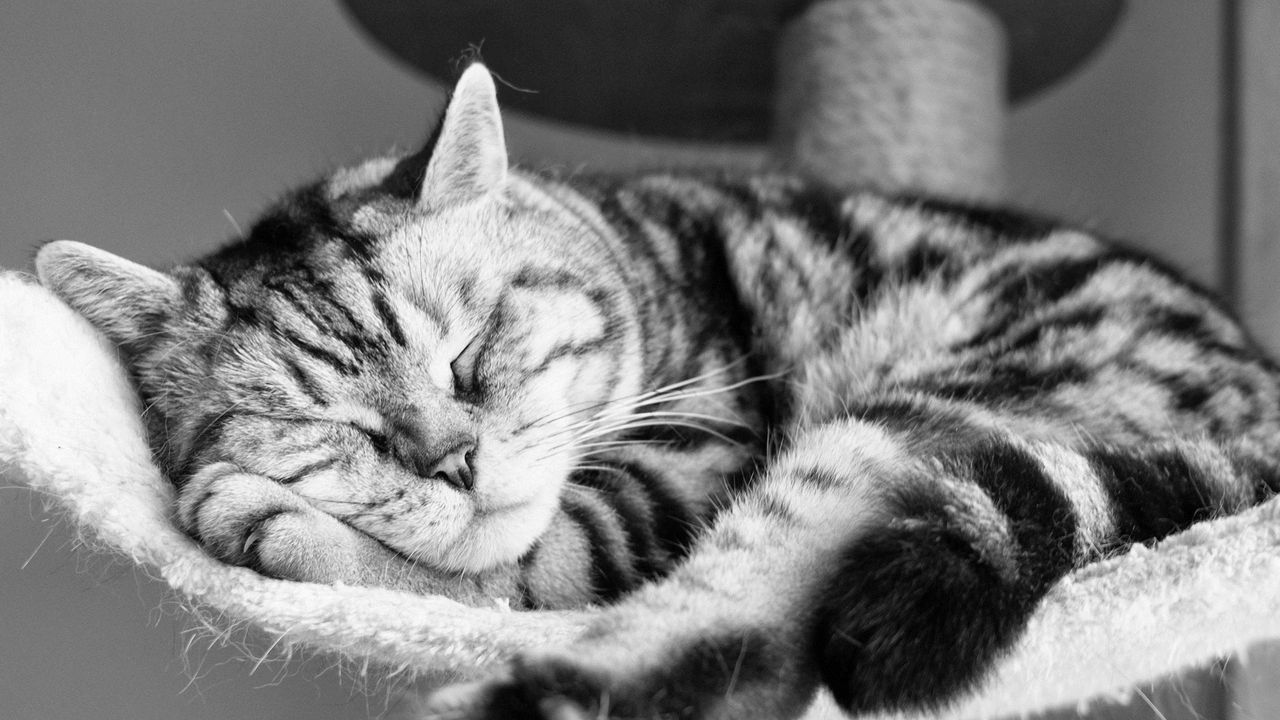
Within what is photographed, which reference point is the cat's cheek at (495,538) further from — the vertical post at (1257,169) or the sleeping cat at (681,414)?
the vertical post at (1257,169)

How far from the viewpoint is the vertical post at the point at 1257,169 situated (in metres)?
2.23

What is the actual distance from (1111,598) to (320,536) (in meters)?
0.67

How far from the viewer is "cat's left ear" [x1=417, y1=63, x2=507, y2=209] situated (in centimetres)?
116

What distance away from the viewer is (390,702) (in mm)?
1034

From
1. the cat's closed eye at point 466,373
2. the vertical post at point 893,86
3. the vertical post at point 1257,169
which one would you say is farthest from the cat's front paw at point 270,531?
the vertical post at point 1257,169

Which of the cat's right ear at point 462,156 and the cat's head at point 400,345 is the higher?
the cat's right ear at point 462,156

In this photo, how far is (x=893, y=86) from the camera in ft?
6.75

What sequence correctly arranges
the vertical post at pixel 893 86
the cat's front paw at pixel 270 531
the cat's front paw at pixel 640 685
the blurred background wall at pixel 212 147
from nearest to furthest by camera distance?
the cat's front paw at pixel 640 685 → the cat's front paw at pixel 270 531 → the vertical post at pixel 893 86 → the blurred background wall at pixel 212 147

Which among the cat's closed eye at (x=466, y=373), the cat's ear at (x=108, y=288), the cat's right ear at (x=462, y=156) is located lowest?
the cat's closed eye at (x=466, y=373)

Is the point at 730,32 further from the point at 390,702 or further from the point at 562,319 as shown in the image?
the point at 390,702

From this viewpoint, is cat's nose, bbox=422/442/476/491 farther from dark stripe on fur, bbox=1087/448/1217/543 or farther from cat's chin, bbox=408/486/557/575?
dark stripe on fur, bbox=1087/448/1217/543

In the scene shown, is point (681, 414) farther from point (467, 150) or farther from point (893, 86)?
point (893, 86)

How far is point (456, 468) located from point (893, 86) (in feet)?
4.44

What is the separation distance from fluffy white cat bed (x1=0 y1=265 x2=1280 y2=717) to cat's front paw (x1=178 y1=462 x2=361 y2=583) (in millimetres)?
31
